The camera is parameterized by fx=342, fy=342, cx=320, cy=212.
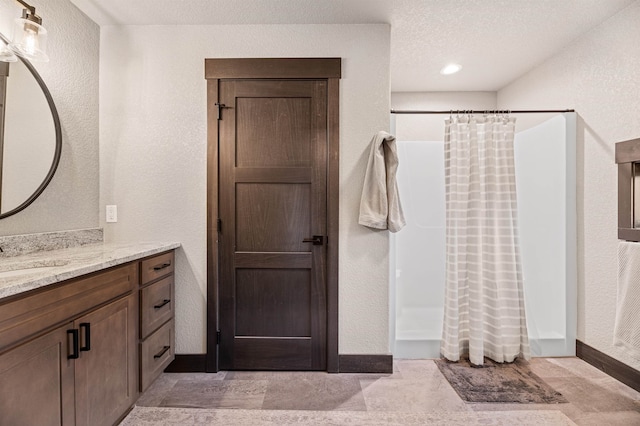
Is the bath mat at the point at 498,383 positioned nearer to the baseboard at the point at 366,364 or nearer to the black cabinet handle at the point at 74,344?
the baseboard at the point at 366,364

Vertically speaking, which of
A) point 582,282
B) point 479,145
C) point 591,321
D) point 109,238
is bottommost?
point 591,321

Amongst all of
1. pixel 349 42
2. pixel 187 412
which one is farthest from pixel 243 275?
pixel 349 42

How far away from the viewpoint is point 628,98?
2264 millimetres

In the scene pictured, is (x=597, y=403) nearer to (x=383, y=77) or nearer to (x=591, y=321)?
(x=591, y=321)

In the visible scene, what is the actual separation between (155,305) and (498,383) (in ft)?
7.45

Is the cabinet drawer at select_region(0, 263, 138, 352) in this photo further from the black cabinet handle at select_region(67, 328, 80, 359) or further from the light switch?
the light switch

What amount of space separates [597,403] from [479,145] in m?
1.80

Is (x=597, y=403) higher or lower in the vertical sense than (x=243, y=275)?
lower

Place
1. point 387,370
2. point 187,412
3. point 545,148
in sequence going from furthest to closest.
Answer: point 545,148
point 387,370
point 187,412

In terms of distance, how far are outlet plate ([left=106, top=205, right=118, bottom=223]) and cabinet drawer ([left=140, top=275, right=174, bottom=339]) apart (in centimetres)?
61

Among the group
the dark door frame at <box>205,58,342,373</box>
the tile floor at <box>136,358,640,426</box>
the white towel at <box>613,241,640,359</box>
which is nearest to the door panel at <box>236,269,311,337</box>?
the dark door frame at <box>205,58,342,373</box>

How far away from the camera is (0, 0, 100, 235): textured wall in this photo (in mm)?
1989

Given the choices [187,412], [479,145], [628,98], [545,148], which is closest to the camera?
[187,412]

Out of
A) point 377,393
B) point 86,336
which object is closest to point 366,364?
point 377,393
